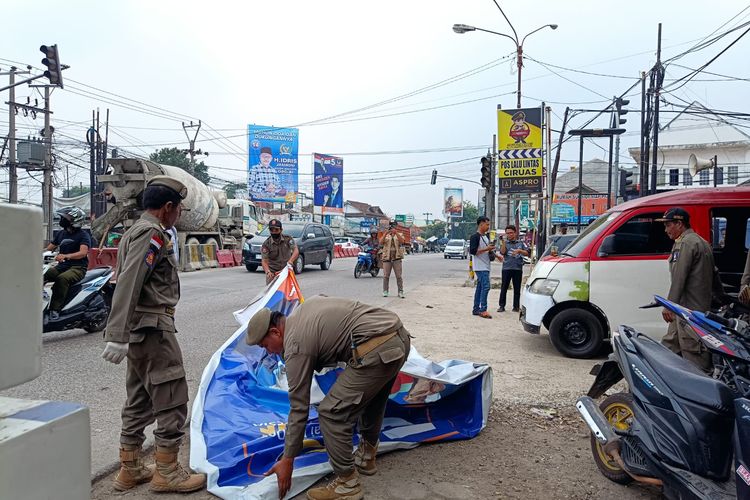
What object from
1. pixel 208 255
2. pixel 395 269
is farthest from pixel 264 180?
pixel 395 269

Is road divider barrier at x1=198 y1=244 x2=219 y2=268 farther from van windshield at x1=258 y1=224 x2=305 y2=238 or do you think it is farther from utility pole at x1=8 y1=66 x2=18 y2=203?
utility pole at x1=8 y1=66 x2=18 y2=203

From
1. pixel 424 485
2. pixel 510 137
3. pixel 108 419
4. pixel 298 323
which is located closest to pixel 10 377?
pixel 298 323

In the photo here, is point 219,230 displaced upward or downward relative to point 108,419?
upward

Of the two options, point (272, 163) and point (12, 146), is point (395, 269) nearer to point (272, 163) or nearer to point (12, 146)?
point (12, 146)

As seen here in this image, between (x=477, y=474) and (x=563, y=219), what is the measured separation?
133ft

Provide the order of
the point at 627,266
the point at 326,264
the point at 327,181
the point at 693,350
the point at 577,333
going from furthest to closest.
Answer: the point at 327,181 < the point at 326,264 < the point at 577,333 < the point at 627,266 < the point at 693,350

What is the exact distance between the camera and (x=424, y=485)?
3193 millimetres

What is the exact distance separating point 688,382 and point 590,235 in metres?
4.03

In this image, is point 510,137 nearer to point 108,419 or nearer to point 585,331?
point 585,331

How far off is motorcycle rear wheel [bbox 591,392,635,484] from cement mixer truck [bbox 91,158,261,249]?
11.1m

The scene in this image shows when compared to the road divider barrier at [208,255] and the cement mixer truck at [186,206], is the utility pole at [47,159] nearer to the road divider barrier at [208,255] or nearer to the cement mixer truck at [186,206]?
the cement mixer truck at [186,206]

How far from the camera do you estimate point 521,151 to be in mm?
15609

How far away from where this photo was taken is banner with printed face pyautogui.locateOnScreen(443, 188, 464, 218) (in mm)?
83500

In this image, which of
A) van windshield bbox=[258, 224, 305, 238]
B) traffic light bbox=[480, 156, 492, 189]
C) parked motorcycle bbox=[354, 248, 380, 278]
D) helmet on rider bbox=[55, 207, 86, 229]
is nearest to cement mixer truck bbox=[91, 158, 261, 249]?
van windshield bbox=[258, 224, 305, 238]
